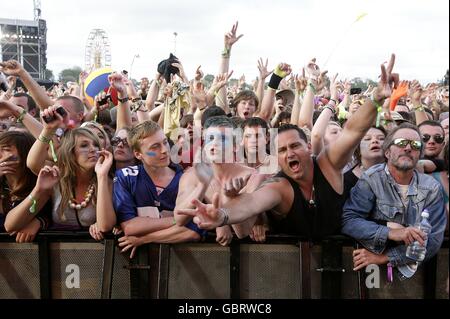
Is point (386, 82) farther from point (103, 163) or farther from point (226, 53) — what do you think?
point (226, 53)

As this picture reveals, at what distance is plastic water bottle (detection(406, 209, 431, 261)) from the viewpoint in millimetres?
2631

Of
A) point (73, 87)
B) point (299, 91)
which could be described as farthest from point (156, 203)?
→ point (73, 87)

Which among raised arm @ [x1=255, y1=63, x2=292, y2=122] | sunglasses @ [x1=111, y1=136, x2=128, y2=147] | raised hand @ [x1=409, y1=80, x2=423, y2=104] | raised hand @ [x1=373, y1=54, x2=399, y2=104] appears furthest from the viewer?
raised hand @ [x1=409, y1=80, x2=423, y2=104]

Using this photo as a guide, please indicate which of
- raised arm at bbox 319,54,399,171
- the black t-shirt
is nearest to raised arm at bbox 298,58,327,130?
the black t-shirt

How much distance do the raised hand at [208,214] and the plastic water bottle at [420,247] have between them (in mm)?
1101

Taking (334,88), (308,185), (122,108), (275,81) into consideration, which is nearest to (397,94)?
(334,88)

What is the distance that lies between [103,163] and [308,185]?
1.28m

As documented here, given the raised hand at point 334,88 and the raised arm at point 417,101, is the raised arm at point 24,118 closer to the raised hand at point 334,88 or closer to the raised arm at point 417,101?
the raised hand at point 334,88

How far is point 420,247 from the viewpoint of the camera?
103 inches

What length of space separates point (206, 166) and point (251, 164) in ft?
1.95

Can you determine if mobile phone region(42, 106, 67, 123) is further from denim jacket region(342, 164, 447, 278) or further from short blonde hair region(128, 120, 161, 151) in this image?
denim jacket region(342, 164, 447, 278)

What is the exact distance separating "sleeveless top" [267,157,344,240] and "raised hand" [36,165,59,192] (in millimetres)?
1327
